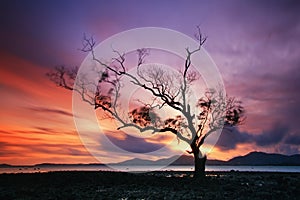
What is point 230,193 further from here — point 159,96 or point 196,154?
point 159,96

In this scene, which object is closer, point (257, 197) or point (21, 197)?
point (257, 197)

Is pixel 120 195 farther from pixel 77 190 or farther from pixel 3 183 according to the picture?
pixel 3 183

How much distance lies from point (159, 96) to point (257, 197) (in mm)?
21448

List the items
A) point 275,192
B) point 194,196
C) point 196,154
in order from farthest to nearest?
point 196,154 < point 275,192 < point 194,196

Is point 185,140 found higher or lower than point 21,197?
higher

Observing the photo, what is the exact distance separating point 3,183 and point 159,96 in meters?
19.3

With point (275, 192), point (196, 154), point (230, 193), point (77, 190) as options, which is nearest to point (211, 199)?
point (230, 193)

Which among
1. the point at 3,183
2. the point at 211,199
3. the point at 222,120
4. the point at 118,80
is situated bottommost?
the point at 211,199

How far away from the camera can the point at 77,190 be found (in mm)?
25016

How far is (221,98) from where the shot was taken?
133ft

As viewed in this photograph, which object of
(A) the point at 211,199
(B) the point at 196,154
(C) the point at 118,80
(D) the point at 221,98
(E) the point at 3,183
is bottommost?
(A) the point at 211,199

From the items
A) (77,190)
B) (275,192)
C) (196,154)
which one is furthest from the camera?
(196,154)

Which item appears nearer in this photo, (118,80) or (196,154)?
(196,154)

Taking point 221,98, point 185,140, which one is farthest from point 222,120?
point 185,140
